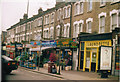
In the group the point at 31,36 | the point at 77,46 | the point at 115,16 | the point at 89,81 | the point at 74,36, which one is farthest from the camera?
the point at 31,36

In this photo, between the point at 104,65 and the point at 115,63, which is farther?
the point at 115,63

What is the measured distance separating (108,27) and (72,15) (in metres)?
8.47

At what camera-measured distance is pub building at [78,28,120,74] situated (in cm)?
2236

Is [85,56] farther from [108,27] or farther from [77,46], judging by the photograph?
[108,27]

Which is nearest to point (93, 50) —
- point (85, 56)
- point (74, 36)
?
point (85, 56)

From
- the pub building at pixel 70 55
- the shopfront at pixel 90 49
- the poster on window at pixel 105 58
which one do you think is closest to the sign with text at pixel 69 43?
the pub building at pixel 70 55

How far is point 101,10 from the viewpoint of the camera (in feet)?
79.9

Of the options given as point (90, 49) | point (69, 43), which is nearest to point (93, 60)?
point (90, 49)

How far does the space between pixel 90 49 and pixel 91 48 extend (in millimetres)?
237

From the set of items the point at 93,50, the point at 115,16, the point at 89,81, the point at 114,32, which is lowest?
the point at 89,81

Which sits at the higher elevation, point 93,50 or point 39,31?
point 39,31

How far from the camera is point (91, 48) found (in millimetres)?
24750

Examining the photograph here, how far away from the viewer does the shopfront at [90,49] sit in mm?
22845

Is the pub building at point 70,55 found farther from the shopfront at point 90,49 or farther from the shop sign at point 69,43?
the shopfront at point 90,49
